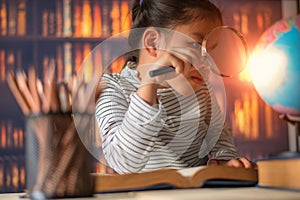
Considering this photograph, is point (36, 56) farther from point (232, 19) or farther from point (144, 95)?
point (144, 95)

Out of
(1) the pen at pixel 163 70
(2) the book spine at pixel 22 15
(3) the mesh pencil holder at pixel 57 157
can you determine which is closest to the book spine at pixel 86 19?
(2) the book spine at pixel 22 15

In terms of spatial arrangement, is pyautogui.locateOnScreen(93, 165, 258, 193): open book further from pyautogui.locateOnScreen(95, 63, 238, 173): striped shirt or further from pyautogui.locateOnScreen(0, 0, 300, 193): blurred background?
pyautogui.locateOnScreen(0, 0, 300, 193): blurred background

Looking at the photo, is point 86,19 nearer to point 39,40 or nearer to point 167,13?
point 39,40

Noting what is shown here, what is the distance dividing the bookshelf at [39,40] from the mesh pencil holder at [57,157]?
6.19 feet

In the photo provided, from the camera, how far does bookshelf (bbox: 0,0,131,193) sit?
2498 millimetres

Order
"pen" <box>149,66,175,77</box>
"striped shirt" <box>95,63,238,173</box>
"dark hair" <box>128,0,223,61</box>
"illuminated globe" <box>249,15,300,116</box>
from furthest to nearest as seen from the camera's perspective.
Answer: "illuminated globe" <box>249,15,300,116</box> → "dark hair" <box>128,0,223,61</box> → "striped shirt" <box>95,63,238,173</box> → "pen" <box>149,66,175,77</box>

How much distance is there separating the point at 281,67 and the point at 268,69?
67 millimetres

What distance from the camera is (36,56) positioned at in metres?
2.51

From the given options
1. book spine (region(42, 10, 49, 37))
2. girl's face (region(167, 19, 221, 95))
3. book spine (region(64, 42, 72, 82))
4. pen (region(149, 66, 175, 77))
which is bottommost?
pen (region(149, 66, 175, 77))

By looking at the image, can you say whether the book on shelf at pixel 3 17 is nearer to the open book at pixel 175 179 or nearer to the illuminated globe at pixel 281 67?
the illuminated globe at pixel 281 67

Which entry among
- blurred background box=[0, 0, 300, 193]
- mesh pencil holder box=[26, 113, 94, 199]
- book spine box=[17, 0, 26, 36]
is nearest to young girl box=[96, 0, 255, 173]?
mesh pencil holder box=[26, 113, 94, 199]

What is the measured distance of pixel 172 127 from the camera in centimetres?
116

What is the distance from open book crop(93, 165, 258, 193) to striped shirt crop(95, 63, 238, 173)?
18 cm

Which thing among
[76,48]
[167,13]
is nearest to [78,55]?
[76,48]
